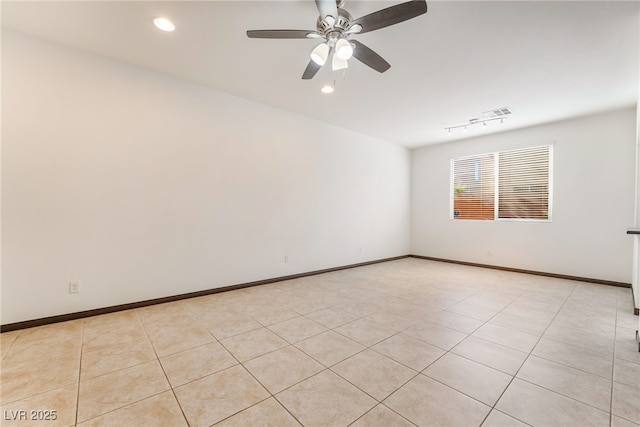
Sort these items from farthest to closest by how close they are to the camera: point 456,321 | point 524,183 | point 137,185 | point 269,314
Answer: point 524,183 < point 137,185 < point 269,314 < point 456,321

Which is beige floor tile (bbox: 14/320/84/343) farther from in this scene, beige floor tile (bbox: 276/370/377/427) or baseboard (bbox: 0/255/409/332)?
beige floor tile (bbox: 276/370/377/427)

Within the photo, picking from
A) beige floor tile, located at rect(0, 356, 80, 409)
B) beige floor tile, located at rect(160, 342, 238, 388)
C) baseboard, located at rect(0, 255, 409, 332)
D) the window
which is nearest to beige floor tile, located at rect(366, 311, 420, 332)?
beige floor tile, located at rect(160, 342, 238, 388)

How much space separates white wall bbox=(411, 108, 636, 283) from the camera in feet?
13.7

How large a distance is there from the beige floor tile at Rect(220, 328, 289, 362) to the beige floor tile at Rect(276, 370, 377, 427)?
1.76 ft

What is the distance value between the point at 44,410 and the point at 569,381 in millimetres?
3338

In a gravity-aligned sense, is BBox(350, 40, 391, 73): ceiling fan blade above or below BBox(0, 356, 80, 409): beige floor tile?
above

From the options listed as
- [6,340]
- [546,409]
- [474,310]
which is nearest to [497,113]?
[474,310]

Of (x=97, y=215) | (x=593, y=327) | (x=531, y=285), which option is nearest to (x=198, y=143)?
(x=97, y=215)

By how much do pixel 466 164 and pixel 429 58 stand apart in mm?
3859

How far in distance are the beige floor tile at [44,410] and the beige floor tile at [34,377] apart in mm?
73

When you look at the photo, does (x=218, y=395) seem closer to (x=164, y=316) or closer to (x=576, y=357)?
(x=164, y=316)

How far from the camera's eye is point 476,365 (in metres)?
2.01

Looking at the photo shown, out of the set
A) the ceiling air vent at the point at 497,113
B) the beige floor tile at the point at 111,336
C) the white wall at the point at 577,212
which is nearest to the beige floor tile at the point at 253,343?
the beige floor tile at the point at 111,336

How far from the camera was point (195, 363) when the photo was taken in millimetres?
2006
